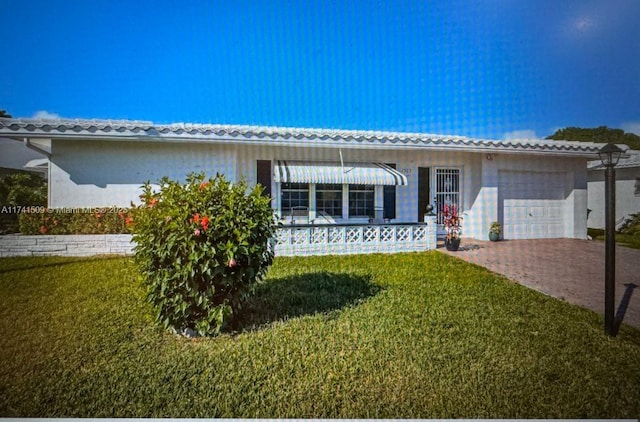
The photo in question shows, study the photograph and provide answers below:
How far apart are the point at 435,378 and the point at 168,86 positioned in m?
4.97

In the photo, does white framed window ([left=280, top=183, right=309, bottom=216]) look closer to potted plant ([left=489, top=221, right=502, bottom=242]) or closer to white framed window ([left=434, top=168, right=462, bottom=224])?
white framed window ([left=434, top=168, right=462, bottom=224])

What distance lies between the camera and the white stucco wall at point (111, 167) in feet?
22.5

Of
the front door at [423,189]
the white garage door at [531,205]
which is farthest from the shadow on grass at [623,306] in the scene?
the front door at [423,189]

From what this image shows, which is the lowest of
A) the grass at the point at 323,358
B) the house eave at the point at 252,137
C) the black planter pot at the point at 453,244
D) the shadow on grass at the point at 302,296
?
the grass at the point at 323,358

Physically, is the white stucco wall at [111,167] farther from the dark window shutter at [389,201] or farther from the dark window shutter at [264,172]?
the dark window shutter at [389,201]

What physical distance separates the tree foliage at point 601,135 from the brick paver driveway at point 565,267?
5.56 feet

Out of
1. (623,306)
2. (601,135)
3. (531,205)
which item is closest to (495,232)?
(531,205)

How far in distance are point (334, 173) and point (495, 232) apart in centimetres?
631

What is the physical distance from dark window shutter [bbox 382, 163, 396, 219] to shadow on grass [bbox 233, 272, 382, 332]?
4929 millimetres

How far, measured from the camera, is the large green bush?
325cm

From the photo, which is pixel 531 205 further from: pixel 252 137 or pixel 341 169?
pixel 252 137

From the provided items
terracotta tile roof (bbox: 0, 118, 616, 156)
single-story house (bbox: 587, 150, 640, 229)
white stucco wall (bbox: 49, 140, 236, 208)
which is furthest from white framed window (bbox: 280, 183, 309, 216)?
single-story house (bbox: 587, 150, 640, 229)

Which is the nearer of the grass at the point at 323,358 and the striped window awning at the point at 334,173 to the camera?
the grass at the point at 323,358

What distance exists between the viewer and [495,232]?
996 centimetres
